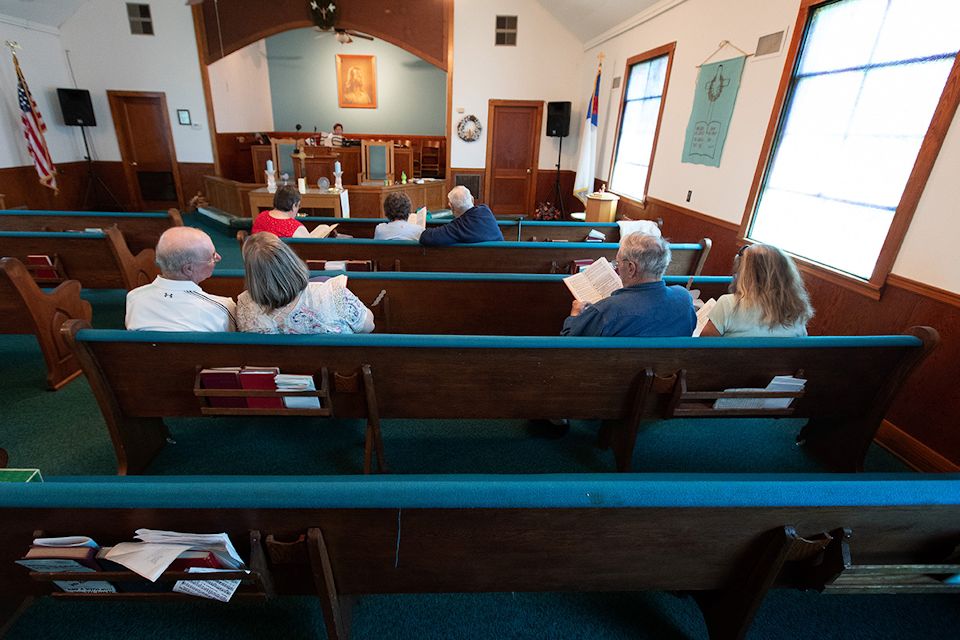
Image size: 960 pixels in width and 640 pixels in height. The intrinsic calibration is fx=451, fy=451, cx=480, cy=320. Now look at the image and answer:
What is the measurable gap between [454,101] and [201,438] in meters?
7.12

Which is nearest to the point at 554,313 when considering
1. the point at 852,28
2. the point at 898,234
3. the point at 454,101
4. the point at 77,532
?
the point at 898,234

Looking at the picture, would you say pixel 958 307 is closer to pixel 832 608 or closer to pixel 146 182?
pixel 832 608

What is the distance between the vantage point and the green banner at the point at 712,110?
373 cm

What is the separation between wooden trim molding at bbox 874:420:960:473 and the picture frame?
10.6m

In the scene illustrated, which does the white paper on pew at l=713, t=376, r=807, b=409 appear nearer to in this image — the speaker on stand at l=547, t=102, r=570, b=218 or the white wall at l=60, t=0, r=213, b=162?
the speaker on stand at l=547, t=102, r=570, b=218

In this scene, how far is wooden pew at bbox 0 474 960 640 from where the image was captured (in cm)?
84

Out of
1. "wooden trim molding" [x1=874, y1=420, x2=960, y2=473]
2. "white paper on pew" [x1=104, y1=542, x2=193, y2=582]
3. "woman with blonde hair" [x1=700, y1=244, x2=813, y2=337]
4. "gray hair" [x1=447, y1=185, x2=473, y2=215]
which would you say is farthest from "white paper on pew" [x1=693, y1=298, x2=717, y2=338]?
"white paper on pew" [x1=104, y1=542, x2=193, y2=582]

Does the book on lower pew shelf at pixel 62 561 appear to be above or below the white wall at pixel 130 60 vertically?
below

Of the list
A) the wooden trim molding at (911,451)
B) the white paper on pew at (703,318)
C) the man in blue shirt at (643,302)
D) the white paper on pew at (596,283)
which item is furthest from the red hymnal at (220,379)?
the wooden trim molding at (911,451)

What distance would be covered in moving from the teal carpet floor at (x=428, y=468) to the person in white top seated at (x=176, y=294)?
68 centimetres

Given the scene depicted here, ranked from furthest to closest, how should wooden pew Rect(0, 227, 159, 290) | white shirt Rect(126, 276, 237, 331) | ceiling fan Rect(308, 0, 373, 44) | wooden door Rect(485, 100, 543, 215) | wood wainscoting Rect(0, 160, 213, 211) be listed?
wooden door Rect(485, 100, 543, 215)
ceiling fan Rect(308, 0, 373, 44)
wood wainscoting Rect(0, 160, 213, 211)
wooden pew Rect(0, 227, 159, 290)
white shirt Rect(126, 276, 237, 331)

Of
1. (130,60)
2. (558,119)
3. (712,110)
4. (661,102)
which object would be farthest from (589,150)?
(130,60)

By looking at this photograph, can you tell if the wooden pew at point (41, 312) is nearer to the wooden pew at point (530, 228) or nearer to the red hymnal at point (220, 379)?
the red hymnal at point (220, 379)

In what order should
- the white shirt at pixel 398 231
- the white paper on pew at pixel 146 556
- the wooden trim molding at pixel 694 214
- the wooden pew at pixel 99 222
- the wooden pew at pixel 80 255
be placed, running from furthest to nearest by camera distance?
the wooden trim molding at pixel 694 214
the wooden pew at pixel 99 222
the white shirt at pixel 398 231
the wooden pew at pixel 80 255
the white paper on pew at pixel 146 556
